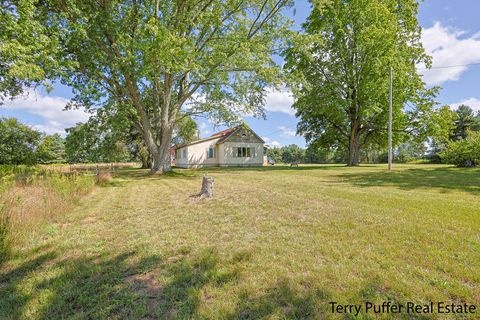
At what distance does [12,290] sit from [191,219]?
298cm

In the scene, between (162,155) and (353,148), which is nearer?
(162,155)

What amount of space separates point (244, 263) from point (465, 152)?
2612 centimetres

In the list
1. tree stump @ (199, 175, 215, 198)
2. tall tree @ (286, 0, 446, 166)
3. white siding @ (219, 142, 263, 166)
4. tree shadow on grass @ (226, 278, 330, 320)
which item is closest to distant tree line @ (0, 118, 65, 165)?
white siding @ (219, 142, 263, 166)

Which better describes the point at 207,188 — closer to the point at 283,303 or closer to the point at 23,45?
the point at 283,303

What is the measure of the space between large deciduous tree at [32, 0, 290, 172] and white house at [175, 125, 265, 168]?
33.3 ft

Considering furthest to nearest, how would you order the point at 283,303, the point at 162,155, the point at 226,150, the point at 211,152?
the point at 211,152
the point at 226,150
the point at 162,155
the point at 283,303

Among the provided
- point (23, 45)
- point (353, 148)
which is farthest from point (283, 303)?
point (353, 148)

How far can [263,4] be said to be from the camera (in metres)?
13.6

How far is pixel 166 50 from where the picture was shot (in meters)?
10.9

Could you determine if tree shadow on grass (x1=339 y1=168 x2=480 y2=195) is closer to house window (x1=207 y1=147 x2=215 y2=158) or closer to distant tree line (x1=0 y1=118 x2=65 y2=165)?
house window (x1=207 y1=147 x2=215 y2=158)

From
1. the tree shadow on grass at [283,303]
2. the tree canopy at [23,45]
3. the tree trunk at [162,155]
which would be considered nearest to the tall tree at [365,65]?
the tree trunk at [162,155]

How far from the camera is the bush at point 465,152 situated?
1953cm

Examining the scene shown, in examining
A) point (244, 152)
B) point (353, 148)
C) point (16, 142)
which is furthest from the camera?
point (244, 152)

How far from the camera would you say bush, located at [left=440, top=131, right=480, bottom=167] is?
19.5 m
